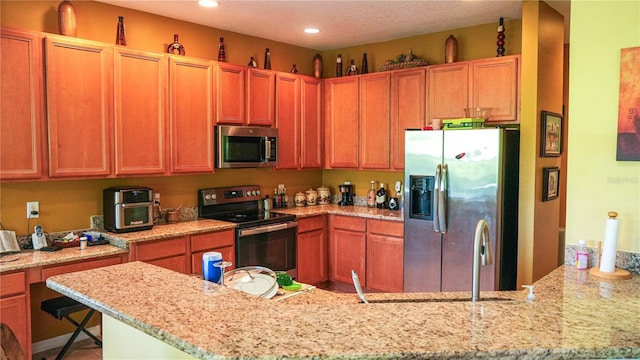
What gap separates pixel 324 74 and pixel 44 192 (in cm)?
347

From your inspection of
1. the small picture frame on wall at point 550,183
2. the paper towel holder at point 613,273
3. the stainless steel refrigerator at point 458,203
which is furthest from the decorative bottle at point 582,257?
the small picture frame on wall at point 550,183

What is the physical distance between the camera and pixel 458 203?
3.85m

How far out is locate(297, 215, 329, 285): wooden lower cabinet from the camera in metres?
4.84

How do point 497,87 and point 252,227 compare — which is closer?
point 497,87

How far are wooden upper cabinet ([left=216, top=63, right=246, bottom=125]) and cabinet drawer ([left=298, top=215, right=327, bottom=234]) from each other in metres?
1.20

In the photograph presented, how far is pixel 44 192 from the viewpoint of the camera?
11.7ft

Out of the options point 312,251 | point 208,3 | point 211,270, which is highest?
point 208,3

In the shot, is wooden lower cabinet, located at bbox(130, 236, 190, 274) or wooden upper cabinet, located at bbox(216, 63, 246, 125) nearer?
wooden lower cabinet, located at bbox(130, 236, 190, 274)

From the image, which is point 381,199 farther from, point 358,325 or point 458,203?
point 358,325

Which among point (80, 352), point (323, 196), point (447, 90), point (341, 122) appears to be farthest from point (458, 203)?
point (80, 352)

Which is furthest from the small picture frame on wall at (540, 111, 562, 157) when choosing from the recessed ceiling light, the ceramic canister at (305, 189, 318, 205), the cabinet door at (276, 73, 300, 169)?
the recessed ceiling light

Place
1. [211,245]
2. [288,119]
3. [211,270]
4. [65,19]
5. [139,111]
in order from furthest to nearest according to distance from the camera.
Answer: [288,119]
[211,245]
[139,111]
[65,19]
[211,270]

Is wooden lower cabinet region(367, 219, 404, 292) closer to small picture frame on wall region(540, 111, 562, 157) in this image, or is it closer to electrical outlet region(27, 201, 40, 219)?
small picture frame on wall region(540, 111, 562, 157)

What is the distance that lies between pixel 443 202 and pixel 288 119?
6.59ft
